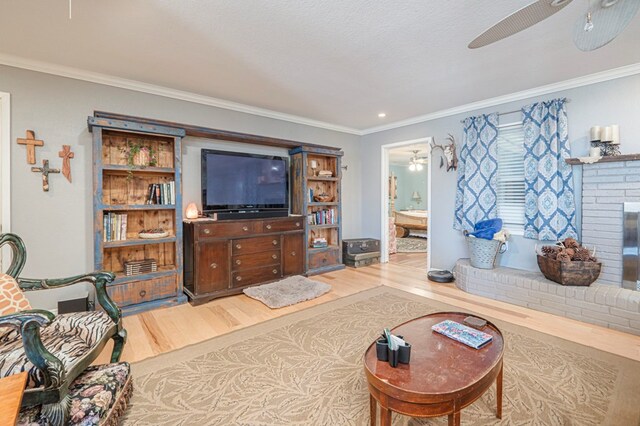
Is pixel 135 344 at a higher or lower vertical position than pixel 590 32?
lower

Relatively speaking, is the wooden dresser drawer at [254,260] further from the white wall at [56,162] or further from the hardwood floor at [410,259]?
the hardwood floor at [410,259]

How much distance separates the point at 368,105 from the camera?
3990mm

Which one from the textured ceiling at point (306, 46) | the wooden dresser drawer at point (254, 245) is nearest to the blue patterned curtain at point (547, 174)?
the textured ceiling at point (306, 46)

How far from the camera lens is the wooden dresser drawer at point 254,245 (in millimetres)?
3514

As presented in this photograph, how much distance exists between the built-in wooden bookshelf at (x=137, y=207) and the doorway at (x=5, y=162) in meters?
0.64

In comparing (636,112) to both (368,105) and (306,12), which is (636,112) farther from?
(306,12)

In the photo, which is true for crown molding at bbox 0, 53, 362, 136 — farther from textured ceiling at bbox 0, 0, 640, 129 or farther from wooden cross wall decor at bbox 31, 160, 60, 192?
wooden cross wall decor at bbox 31, 160, 60, 192

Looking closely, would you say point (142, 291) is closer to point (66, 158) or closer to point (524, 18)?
point (66, 158)

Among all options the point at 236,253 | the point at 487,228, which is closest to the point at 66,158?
the point at 236,253

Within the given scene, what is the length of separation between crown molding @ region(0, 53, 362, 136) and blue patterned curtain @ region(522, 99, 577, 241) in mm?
3100

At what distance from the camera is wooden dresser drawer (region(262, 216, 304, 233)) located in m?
3.79

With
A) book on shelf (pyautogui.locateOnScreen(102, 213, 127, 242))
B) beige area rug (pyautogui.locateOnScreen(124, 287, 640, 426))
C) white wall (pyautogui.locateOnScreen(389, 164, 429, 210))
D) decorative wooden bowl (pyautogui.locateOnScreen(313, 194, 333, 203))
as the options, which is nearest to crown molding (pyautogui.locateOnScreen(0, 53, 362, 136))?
decorative wooden bowl (pyautogui.locateOnScreen(313, 194, 333, 203))

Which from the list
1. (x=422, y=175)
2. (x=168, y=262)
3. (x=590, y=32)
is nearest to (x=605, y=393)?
(x=590, y=32)

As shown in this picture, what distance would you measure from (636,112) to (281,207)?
4083 millimetres
